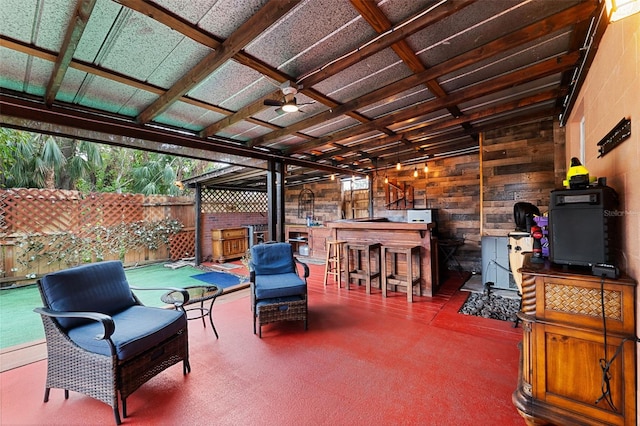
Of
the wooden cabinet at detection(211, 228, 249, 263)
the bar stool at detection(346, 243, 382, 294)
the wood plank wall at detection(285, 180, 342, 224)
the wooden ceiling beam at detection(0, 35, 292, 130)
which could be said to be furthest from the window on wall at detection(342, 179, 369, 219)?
the wooden ceiling beam at detection(0, 35, 292, 130)

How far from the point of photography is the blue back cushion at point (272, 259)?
3336mm

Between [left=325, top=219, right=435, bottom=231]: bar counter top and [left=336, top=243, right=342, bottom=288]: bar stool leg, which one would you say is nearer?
[left=325, top=219, right=435, bottom=231]: bar counter top

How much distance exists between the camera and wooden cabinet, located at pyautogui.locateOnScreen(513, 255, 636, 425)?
1301 millimetres

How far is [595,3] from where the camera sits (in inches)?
64.5

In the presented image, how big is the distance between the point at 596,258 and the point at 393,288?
3.03 meters

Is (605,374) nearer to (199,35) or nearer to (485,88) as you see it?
(485,88)

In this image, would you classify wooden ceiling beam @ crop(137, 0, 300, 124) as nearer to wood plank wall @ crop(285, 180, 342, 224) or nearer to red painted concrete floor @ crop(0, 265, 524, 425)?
red painted concrete floor @ crop(0, 265, 524, 425)

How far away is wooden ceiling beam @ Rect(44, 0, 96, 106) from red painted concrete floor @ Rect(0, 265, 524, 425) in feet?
7.94

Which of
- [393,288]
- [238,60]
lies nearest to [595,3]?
[238,60]

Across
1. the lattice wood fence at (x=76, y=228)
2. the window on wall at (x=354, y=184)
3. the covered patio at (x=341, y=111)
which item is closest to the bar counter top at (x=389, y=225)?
the covered patio at (x=341, y=111)

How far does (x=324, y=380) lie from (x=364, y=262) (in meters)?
2.79

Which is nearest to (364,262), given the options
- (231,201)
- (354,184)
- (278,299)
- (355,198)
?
(278,299)

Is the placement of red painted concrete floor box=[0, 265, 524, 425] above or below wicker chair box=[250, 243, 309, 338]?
below

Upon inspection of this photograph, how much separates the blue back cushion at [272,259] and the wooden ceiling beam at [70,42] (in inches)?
92.9
